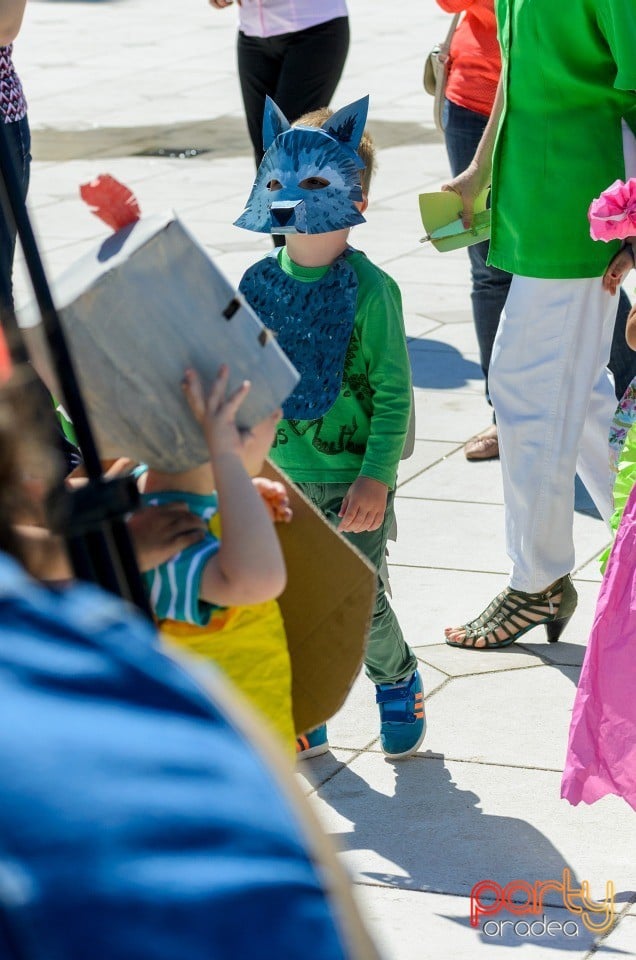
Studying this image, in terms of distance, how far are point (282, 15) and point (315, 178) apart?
3797 mm

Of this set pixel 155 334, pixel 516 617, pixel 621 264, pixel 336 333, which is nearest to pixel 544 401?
pixel 621 264

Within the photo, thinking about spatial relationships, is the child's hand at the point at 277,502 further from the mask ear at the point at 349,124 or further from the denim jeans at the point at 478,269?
the denim jeans at the point at 478,269

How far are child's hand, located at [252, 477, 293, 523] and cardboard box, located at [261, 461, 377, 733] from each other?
0.01 metres

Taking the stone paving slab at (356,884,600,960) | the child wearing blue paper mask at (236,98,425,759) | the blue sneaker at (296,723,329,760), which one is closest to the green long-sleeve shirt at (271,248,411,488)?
the child wearing blue paper mask at (236,98,425,759)

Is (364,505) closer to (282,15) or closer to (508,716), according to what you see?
(508,716)

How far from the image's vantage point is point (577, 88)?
3.84 meters

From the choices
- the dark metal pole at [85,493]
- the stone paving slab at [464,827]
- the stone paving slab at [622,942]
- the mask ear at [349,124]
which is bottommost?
the stone paving slab at [464,827]

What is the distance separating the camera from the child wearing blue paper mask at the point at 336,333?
3.33 meters

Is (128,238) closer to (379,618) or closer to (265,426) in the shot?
(265,426)

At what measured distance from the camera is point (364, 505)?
3.30 meters

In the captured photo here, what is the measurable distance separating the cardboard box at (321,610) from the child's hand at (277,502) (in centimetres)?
1

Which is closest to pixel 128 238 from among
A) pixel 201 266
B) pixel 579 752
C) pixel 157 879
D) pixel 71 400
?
pixel 201 266

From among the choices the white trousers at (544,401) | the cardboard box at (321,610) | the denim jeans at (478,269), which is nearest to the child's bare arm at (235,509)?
the cardboard box at (321,610)

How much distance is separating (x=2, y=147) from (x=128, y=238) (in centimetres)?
34
